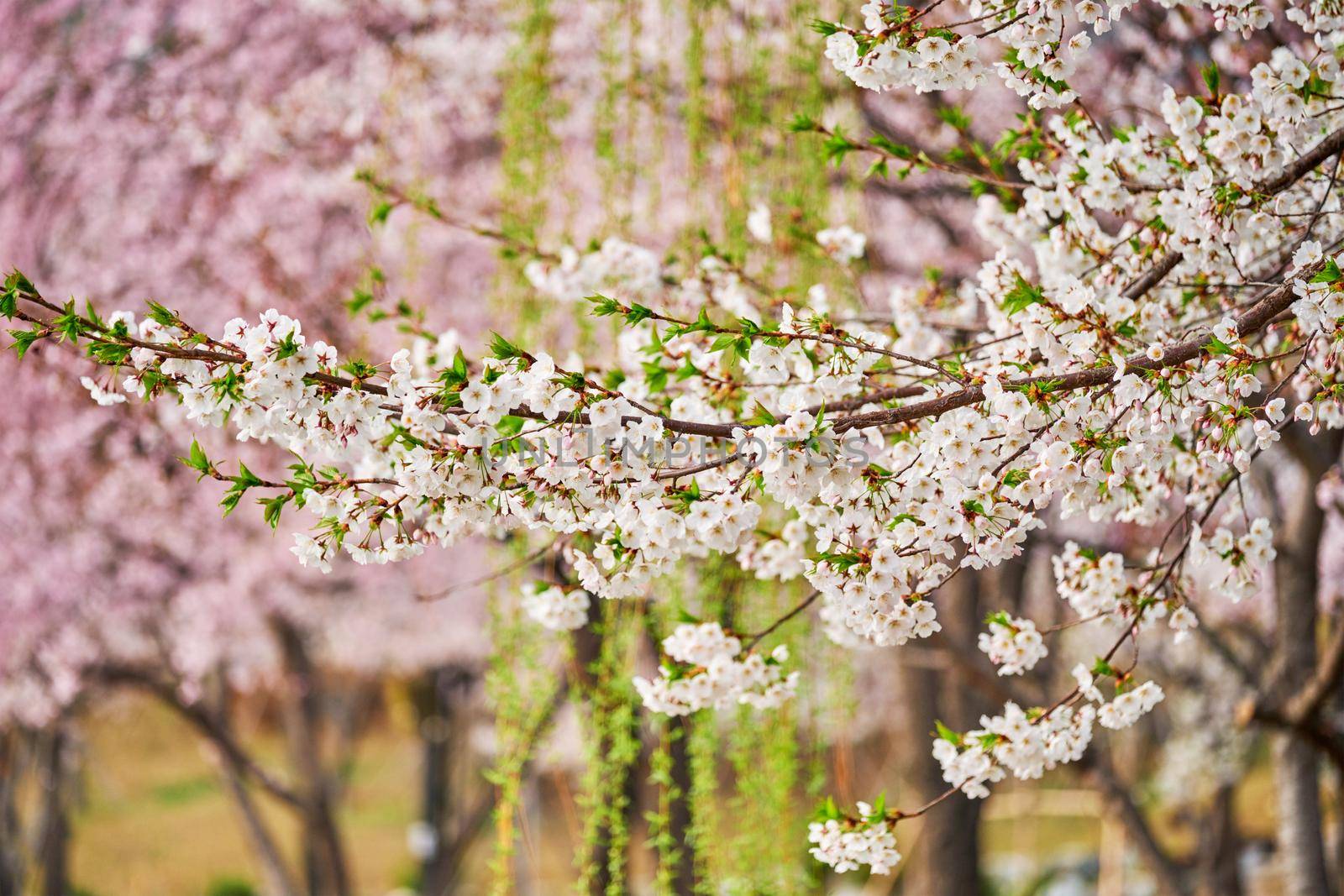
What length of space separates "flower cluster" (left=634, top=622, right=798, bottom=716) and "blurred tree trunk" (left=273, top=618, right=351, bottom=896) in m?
5.47

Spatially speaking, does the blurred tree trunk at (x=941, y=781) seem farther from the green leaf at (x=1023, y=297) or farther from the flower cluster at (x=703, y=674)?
the green leaf at (x=1023, y=297)

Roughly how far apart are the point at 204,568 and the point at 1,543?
1.30 meters

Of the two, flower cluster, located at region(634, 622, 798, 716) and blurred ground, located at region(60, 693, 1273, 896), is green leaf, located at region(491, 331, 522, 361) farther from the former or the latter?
blurred ground, located at region(60, 693, 1273, 896)

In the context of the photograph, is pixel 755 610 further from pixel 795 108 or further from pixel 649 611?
pixel 795 108

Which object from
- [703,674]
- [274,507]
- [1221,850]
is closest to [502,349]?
[274,507]

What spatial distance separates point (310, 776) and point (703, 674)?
6.13m

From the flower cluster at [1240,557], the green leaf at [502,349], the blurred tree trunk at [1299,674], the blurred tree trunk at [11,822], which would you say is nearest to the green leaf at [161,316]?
the green leaf at [502,349]

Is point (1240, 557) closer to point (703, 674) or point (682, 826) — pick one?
point (703, 674)

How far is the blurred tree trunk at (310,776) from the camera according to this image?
6.66m

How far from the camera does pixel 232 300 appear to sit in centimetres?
522

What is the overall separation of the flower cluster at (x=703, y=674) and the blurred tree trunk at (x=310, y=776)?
5466 millimetres

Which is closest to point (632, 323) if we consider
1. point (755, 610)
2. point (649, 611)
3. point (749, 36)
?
point (755, 610)

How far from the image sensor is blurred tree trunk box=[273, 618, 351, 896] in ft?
21.9

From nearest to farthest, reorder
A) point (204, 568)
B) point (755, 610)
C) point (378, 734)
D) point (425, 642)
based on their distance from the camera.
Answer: point (755, 610)
point (204, 568)
point (425, 642)
point (378, 734)
